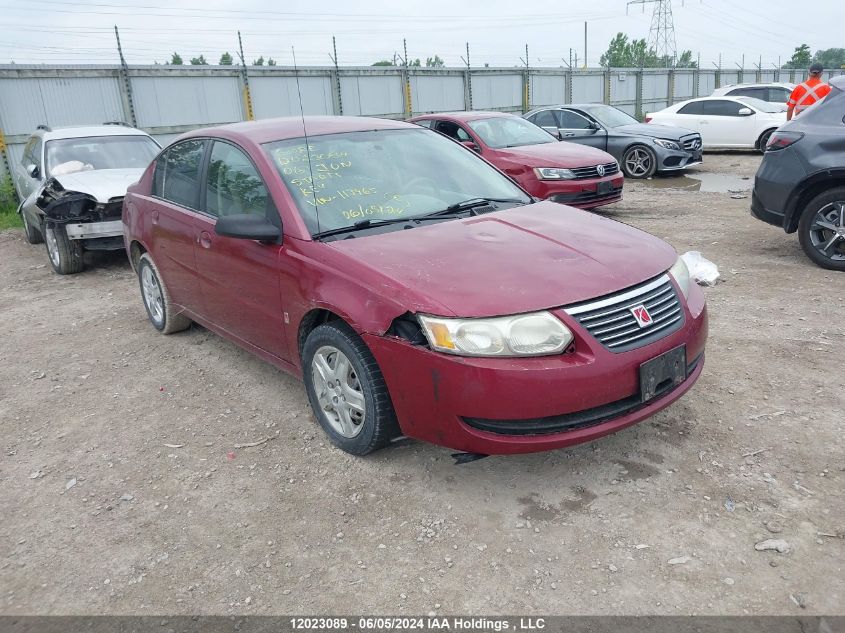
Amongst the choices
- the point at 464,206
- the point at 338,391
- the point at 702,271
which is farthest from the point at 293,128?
the point at 702,271

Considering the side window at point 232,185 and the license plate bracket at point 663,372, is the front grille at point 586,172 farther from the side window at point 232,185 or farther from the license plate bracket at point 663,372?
the license plate bracket at point 663,372

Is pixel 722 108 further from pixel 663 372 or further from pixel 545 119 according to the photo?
pixel 663 372

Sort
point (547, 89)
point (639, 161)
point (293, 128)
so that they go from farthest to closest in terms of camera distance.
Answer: point (547, 89)
point (639, 161)
point (293, 128)

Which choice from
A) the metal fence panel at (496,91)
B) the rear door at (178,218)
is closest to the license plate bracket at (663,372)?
the rear door at (178,218)

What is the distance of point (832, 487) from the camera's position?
292 cm

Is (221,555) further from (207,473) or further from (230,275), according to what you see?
(230,275)

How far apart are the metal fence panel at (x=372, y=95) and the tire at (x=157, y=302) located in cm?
1195

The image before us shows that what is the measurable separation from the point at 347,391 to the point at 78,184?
229 inches

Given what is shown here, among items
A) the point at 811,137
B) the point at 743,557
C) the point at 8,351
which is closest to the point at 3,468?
the point at 8,351

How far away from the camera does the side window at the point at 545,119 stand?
12.9m

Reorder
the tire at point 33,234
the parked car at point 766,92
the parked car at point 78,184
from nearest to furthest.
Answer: the parked car at point 78,184
the tire at point 33,234
the parked car at point 766,92

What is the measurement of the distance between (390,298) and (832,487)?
210 centimetres

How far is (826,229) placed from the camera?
19.8 ft

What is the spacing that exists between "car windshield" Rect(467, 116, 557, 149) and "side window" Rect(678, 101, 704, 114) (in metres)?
7.45
